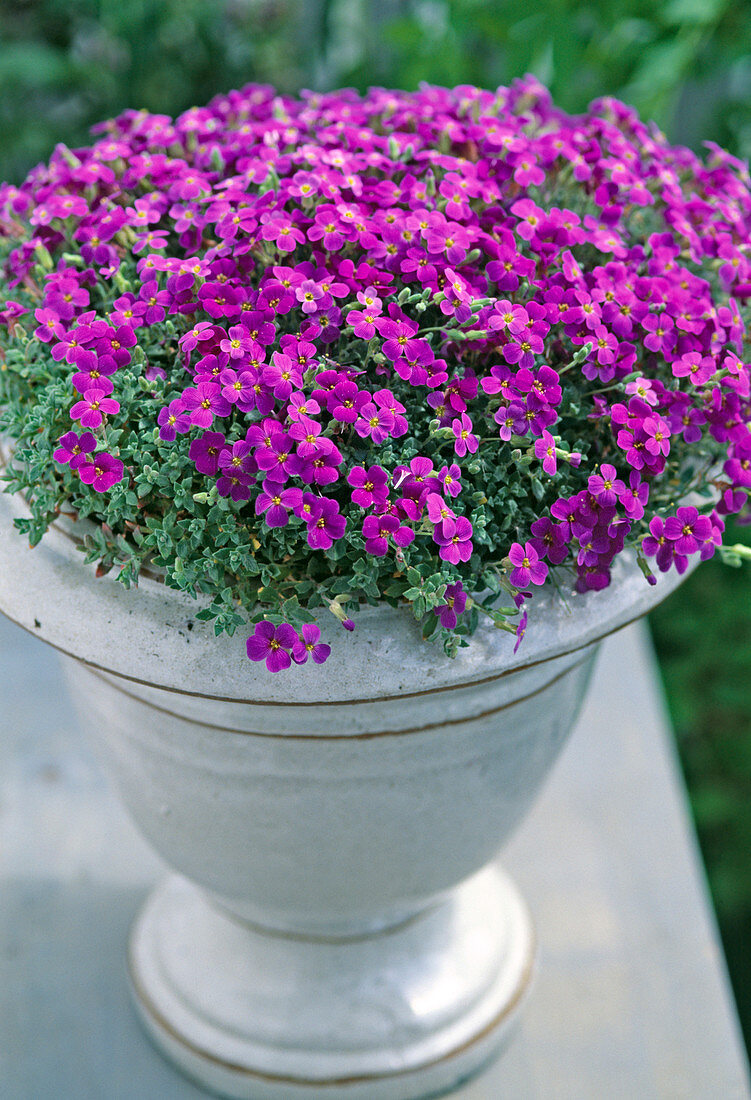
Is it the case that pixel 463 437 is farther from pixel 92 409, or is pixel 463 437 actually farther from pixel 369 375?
pixel 92 409

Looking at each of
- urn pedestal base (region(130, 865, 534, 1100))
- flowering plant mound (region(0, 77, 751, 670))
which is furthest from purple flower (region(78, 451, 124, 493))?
urn pedestal base (region(130, 865, 534, 1100))

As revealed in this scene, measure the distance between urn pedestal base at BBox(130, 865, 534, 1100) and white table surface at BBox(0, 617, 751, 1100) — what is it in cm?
6

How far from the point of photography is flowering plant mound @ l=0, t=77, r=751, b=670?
83 cm

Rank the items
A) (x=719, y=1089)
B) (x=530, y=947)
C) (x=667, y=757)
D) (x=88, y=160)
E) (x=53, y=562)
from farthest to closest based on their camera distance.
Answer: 1. (x=667, y=757)
2. (x=530, y=947)
3. (x=719, y=1089)
4. (x=88, y=160)
5. (x=53, y=562)

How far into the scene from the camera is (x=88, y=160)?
1113mm

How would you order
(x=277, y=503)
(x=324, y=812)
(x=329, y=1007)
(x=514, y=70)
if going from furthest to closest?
(x=514, y=70) → (x=329, y=1007) → (x=324, y=812) → (x=277, y=503)

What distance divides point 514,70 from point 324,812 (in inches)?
53.1

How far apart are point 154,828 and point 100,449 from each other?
20.5 inches

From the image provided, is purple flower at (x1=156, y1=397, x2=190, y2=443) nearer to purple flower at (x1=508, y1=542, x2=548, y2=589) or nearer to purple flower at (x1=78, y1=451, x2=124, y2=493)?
purple flower at (x1=78, y1=451, x2=124, y2=493)

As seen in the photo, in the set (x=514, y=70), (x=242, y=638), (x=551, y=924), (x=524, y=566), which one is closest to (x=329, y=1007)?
(x=551, y=924)

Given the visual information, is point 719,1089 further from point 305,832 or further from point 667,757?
point 305,832

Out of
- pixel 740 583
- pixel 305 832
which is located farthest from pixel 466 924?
pixel 740 583

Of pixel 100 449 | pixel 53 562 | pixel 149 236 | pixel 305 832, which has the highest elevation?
pixel 149 236

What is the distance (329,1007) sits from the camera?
4.39 feet
